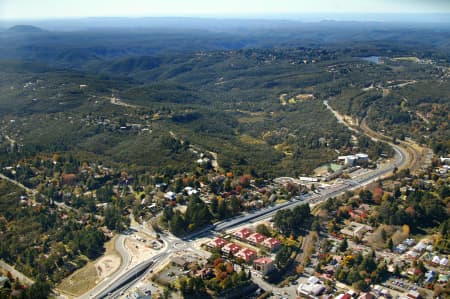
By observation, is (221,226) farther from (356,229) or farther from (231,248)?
(356,229)

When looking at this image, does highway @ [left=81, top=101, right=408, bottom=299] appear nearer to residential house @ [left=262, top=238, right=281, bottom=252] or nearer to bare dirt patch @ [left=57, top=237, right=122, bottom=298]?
bare dirt patch @ [left=57, top=237, right=122, bottom=298]

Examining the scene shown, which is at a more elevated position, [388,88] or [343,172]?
[388,88]

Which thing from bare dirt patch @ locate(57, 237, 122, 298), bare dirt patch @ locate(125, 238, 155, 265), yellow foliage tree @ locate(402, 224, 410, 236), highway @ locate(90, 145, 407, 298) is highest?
yellow foliage tree @ locate(402, 224, 410, 236)

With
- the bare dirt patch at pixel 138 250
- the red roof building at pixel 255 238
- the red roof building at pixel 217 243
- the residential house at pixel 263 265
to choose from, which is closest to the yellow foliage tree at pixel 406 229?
the red roof building at pixel 255 238

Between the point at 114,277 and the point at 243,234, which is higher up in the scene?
the point at 243,234

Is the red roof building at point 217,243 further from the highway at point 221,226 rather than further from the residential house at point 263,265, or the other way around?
the residential house at point 263,265

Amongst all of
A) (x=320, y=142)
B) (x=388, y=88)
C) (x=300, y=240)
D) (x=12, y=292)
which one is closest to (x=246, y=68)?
(x=388, y=88)

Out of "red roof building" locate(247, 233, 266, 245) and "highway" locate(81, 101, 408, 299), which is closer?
"highway" locate(81, 101, 408, 299)

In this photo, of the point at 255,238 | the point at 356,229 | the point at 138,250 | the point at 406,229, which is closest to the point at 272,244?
the point at 255,238

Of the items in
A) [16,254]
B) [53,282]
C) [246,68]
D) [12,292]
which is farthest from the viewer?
[246,68]

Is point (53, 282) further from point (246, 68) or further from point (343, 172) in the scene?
point (246, 68)

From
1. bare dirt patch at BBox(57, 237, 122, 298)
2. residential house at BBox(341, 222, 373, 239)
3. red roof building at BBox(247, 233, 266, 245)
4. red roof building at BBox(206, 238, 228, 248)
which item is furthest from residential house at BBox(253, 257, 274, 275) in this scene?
bare dirt patch at BBox(57, 237, 122, 298)
